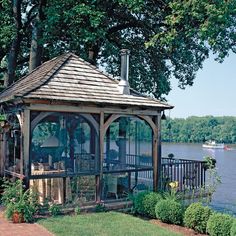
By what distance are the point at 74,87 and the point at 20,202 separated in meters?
3.56

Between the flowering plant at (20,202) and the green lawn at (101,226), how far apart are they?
41 centimetres

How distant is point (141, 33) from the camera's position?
18828 millimetres

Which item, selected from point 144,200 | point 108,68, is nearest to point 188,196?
point 144,200

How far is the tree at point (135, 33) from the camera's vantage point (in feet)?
46.1

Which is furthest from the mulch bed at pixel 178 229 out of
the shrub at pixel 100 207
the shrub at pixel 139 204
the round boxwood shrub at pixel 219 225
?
the shrub at pixel 100 207

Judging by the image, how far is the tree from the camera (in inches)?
553

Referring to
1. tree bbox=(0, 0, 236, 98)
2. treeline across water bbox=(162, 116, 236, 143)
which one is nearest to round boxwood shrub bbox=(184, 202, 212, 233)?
tree bbox=(0, 0, 236, 98)

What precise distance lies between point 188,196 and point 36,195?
17.5ft

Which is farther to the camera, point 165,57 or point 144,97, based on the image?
point 165,57

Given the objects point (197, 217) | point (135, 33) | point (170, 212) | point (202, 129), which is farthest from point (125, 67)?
point (202, 129)

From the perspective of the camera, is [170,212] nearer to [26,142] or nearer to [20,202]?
[20,202]

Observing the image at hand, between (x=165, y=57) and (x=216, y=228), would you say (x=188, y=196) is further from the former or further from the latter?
(x=165, y=57)

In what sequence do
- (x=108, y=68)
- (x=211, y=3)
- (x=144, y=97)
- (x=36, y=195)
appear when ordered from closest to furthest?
1. (x=36, y=195)
2. (x=144, y=97)
3. (x=211, y=3)
4. (x=108, y=68)

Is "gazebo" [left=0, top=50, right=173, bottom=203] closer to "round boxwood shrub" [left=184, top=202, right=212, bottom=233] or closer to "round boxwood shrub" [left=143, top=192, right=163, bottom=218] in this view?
"round boxwood shrub" [left=143, top=192, right=163, bottom=218]
